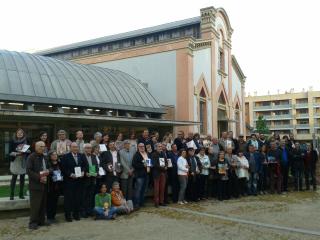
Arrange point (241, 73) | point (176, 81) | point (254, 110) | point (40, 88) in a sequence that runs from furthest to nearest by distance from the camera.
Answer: point (254, 110)
point (241, 73)
point (176, 81)
point (40, 88)

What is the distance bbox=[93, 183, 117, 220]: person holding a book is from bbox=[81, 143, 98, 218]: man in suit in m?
0.27

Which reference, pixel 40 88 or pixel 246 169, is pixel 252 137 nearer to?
pixel 246 169

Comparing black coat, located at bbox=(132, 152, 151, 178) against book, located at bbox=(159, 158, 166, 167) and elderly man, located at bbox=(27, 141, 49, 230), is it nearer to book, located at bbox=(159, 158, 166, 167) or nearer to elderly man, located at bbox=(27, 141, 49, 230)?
book, located at bbox=(159, 158, 166, 167)

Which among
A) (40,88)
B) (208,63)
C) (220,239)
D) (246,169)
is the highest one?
(208,63)

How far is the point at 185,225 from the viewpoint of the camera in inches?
348

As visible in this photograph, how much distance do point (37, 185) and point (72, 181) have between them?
40.3 inches

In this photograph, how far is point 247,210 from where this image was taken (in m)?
10.8

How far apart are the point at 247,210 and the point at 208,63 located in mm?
18802

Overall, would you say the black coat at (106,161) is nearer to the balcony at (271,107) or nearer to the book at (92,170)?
the book at (92,170)

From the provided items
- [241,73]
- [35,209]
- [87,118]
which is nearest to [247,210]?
[35,209]

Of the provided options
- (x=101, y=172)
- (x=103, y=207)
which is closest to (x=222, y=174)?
(x=101, y=172)

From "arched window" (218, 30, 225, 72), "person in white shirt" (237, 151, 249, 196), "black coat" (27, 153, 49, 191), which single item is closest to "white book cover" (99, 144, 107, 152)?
"black coat" (27, 153, 49, 191)

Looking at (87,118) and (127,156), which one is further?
(87,118)

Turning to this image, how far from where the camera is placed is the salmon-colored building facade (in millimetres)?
25109
